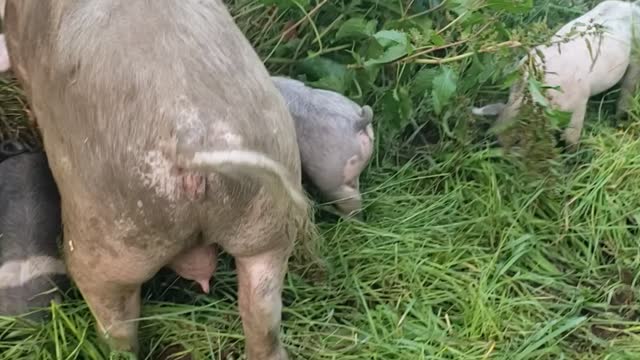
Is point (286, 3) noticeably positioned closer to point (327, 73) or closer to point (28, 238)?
point (327, 73)

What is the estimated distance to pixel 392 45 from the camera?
229cm

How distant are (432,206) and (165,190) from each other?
1.02 metres

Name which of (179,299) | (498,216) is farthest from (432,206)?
(179,299)

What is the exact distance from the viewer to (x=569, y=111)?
2.47 metres

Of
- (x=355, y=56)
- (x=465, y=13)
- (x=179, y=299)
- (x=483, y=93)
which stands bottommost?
(x=179, y=299)

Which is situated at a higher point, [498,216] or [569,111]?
[569,111]

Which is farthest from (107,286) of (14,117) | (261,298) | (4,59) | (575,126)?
(575,126)

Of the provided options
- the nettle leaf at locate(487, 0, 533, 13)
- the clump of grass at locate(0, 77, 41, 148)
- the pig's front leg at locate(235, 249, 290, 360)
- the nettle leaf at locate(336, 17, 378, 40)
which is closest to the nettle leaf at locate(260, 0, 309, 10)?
the nettle leaf at locate(336, 17, 378, 40)

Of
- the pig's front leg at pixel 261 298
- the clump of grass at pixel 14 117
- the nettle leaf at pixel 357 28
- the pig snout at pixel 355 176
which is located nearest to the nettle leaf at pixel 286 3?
the nettle leaf at pixel 357 28

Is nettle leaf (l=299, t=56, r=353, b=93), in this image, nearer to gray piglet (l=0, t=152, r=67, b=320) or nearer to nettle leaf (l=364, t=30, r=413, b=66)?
nettle leaf (l=364, t=30, r=413, b=66)

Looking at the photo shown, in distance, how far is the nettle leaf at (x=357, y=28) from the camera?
2361 millimetres

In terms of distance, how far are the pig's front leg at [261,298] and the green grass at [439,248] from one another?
19cm

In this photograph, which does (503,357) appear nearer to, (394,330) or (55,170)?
(394,330)

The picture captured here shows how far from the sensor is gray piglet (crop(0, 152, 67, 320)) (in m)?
2.06
